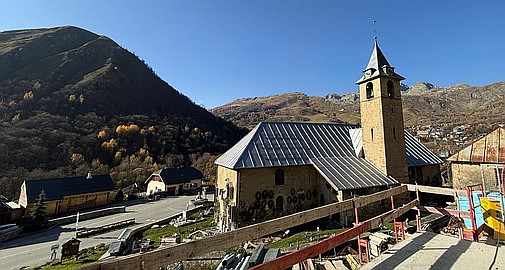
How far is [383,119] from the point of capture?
19.3 m

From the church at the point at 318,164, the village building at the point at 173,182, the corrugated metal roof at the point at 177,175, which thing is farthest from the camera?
the corrugated metal roof at the point at 177,175

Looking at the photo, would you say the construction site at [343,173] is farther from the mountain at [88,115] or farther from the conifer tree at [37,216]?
the mountain at [88,115]

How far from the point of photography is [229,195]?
18.1m

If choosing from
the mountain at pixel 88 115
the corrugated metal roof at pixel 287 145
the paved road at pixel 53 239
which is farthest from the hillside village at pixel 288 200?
the mountain at pixel 88 115

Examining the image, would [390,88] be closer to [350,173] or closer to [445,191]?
[350,173]

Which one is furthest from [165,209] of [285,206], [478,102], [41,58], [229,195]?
[478,102]

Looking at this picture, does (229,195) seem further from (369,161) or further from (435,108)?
(435,108)

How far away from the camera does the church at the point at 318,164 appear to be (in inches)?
688

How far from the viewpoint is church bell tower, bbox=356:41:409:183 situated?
19359mm

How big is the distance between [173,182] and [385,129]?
40101 millimetres

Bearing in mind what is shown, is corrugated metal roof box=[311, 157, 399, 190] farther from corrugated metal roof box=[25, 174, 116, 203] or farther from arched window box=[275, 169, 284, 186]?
corrugated metal roof box=[25, 174, 116, 203]

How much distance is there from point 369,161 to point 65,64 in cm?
10953

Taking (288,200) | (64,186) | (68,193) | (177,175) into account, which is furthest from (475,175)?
(64,186)

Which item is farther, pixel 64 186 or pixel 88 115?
pixel 88 115
